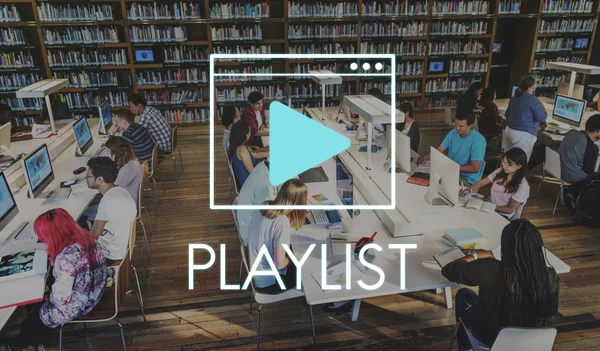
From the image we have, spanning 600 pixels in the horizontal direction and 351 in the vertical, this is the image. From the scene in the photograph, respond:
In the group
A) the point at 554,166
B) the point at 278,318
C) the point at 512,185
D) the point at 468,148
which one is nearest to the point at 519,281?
the point at 512,185

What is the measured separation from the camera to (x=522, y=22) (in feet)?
27.1

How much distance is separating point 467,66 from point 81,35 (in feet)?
21.7

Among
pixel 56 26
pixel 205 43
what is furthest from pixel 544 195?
pixel 56 26

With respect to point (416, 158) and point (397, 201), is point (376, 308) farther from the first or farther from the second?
point (416, 158)

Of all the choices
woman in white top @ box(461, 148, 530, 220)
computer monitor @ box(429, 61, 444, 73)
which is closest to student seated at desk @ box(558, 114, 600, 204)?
woman in white top @ box(461, 148, 530, 220)

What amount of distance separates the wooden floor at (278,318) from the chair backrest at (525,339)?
969 mm

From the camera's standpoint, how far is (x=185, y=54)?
7410 millimetres

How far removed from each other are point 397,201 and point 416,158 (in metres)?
1.15

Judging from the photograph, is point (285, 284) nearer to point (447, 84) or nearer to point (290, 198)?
point (290, 198)

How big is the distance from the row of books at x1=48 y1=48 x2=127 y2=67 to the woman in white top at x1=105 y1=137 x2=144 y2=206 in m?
4.01

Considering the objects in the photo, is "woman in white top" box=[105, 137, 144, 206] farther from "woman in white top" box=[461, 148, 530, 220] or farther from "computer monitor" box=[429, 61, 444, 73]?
"computer monitor" box=[429, 61, 444, 73]

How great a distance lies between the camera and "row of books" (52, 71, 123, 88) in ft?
23.8

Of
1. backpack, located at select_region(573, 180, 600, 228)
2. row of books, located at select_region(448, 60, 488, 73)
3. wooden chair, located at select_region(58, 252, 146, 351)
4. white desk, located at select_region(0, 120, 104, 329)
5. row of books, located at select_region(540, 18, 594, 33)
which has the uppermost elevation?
row of books, located at select_region(540, 18, 594, 33)

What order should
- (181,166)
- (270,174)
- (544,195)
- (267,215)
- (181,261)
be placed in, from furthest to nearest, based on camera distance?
(181,166) → (544,195) → (181,261) → (270,174) → (267,215)
